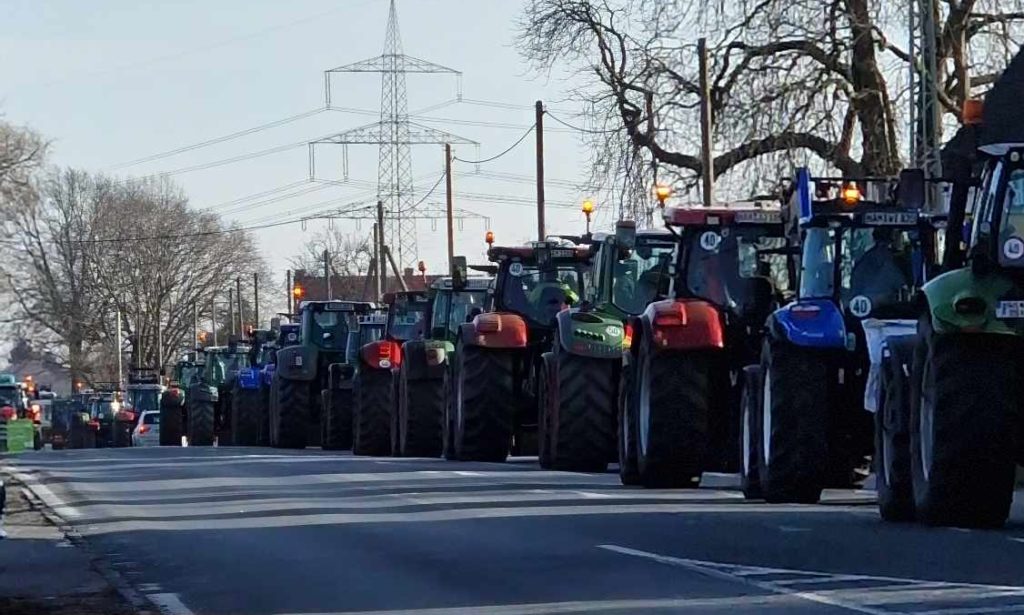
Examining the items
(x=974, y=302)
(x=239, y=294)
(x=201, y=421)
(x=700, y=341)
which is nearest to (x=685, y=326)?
(x=700, y=341)

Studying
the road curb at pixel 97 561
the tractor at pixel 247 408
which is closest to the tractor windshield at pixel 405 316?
the tractor at pixel 247 408

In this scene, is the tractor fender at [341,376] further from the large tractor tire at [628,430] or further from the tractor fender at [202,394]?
the large tractor tire at [628,430]

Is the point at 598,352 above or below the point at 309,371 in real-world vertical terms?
above

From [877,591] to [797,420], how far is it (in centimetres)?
548

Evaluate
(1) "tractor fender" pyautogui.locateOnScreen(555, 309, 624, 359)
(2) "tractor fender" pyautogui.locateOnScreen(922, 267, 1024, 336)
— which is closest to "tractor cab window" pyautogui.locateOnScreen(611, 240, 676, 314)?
(1) "tractor fender" pyautogui.locateOnScreen(555, 309, 624, 359)

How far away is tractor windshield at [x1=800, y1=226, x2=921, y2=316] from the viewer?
1619cm

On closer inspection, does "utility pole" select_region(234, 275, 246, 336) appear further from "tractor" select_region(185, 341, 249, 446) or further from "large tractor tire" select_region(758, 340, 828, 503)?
"large tractor tire" select_region(758, 340, 828, 503)

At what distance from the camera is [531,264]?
24969mm

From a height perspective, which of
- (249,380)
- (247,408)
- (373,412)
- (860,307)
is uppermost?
(860,307)

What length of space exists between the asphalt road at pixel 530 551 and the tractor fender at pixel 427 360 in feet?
22.8

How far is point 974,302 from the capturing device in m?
12.4

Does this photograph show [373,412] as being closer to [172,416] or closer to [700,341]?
[700,341]

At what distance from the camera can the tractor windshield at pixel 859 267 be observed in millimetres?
16188

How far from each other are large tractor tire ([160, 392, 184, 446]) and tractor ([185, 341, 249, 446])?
204mm
